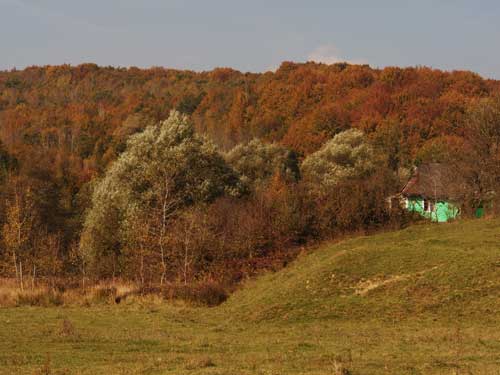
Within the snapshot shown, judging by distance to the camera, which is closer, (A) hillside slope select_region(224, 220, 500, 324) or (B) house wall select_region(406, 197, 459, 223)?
(A) hillside slope select_region(224, 220, 500, 324)

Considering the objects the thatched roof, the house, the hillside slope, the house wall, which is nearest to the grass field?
the hillside slope

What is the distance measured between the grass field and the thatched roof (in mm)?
18374

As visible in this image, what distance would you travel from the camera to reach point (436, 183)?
5588 cm

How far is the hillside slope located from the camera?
2005 centimetres

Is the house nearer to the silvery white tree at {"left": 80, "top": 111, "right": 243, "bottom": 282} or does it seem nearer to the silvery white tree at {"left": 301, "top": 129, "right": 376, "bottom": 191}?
the silvery white tree at {"left": 301, "top": 129, "right": 376, "bottom": 191}

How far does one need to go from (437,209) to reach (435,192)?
1.94 m

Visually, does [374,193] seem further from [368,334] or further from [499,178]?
[368,334]

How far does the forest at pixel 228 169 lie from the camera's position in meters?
36.2

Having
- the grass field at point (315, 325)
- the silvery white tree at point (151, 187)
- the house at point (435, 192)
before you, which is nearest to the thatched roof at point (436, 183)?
the house at point (435, 192)

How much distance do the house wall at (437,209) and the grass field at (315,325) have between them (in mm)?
19506

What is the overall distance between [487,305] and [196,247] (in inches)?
756

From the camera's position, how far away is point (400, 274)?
76.8 ft

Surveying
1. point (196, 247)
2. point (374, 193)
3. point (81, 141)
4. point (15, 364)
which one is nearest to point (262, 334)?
point (15, 364)

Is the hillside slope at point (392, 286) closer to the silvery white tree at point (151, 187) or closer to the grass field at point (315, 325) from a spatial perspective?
the grass field at point (315, 325)
